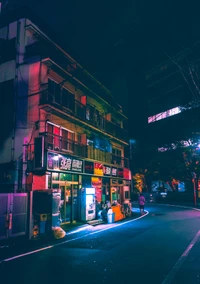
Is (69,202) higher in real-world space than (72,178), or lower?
lower

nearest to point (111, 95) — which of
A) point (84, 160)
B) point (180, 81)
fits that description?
point (84, 160)

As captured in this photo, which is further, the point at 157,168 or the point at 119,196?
the point at 157,168

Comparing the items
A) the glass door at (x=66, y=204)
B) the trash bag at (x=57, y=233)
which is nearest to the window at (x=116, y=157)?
the glass door at (x=66, y=204)

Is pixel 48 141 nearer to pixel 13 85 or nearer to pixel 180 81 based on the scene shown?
pixel 13 85

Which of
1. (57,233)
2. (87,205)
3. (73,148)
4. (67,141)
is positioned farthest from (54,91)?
(57,233)

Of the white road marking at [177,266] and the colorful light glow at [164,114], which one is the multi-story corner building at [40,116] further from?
the colorful light glow at [164,114]

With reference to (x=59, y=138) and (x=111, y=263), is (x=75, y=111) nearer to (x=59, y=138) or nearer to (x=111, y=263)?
(x=59, y=138)

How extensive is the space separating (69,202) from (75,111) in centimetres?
715

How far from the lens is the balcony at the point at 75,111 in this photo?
1650cm

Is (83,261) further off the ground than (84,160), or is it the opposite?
(84,160)

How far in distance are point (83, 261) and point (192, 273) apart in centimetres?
296

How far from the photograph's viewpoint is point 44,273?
6.23m

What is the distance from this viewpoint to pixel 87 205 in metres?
17.8

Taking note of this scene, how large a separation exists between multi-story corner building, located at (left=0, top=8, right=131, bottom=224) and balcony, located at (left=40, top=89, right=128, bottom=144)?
0.07m
